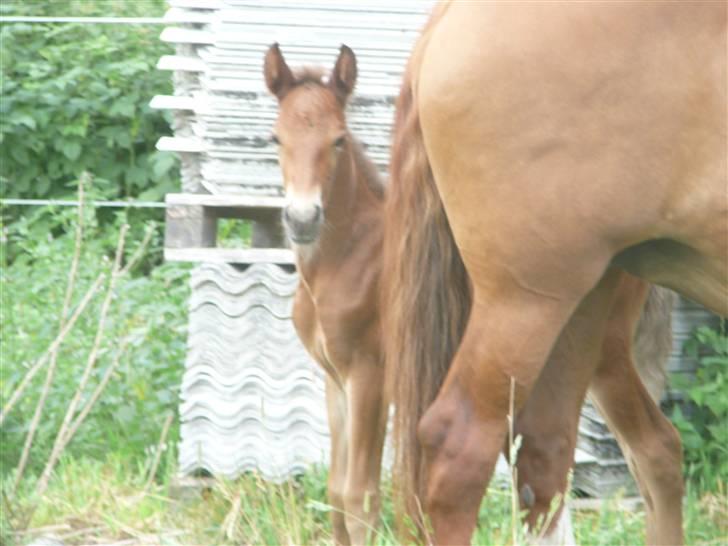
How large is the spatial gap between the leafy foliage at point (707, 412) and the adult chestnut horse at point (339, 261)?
129 cm

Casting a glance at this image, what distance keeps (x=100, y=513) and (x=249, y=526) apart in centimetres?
64

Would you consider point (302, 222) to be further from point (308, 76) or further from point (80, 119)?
point (80, 119)

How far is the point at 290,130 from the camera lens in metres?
5.16

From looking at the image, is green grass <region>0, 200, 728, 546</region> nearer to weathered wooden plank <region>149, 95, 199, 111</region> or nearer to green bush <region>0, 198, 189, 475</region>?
green bush <region>0, 198, 189, 475</region>

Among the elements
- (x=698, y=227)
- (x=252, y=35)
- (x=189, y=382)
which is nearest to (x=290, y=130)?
(x=252, y=35)

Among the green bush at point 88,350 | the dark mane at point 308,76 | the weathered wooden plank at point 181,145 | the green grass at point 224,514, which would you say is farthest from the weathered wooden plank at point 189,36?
the green grass at point 224,514

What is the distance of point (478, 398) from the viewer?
13.1 ft

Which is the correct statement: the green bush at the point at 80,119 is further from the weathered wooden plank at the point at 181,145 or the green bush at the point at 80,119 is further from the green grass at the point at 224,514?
the green grass at the point at 224,514

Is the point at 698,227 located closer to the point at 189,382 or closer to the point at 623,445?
the point at 623,445

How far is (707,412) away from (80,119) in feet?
15.9

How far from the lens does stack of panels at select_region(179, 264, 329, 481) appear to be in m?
5.98

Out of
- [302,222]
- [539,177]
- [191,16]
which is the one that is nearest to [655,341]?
[302,222]

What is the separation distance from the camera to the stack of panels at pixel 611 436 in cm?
601

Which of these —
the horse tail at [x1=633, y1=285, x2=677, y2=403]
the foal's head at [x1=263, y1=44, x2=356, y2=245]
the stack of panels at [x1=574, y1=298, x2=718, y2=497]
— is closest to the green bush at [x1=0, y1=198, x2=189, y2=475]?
the foal's head at [x1=263, y1=44, x2=356, y2=245]
